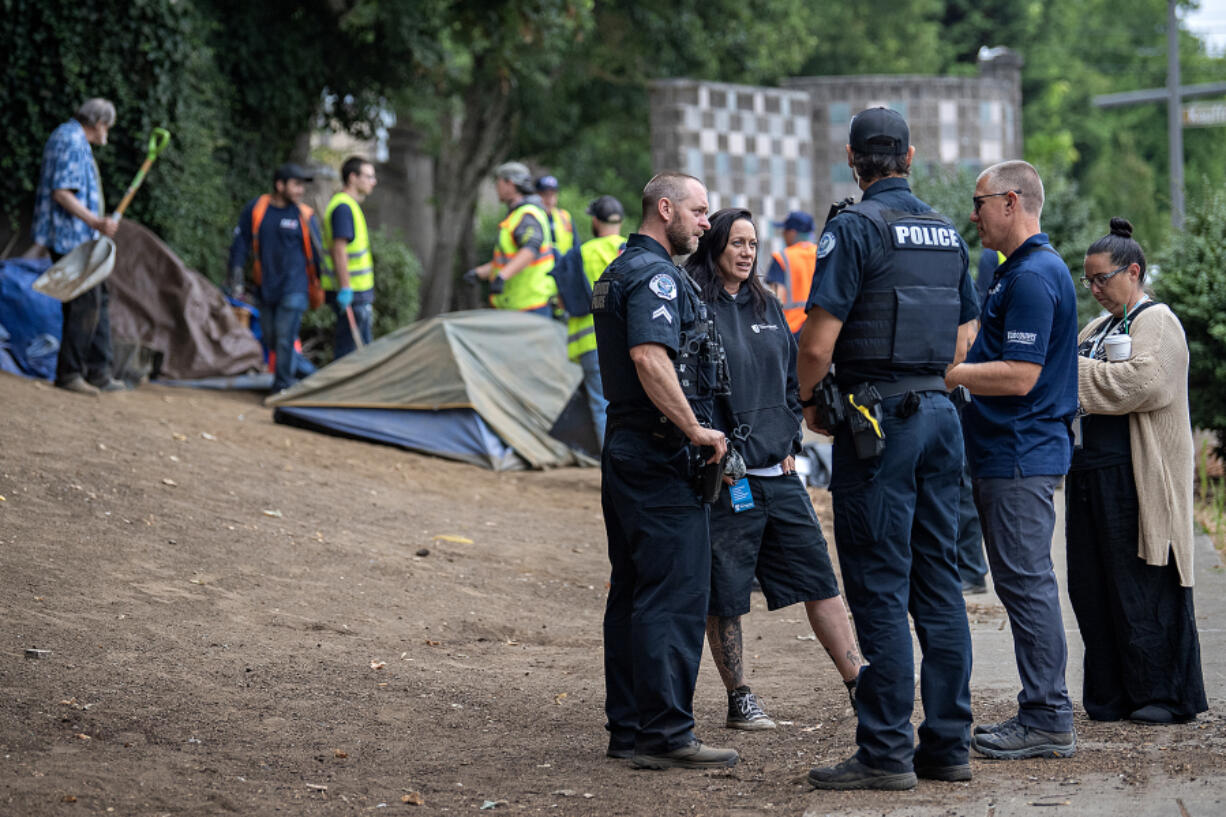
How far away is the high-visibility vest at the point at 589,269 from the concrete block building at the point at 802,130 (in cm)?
663

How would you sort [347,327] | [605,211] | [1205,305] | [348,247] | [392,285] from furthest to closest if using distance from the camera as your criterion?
1. [392,285]
2. [347,327]
3. [348,247]
4. [605,211]
5. [1205,305]

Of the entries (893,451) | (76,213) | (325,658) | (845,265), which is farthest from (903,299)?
(76,213)

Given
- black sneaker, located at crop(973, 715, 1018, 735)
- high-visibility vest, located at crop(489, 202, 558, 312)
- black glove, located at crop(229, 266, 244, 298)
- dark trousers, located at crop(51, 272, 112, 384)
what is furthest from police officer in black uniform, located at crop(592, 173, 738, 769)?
black glove, located at crop(229, 266, 244, 298)

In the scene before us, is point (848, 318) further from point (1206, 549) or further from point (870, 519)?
point (1206, 549)

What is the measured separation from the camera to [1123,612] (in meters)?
5.26

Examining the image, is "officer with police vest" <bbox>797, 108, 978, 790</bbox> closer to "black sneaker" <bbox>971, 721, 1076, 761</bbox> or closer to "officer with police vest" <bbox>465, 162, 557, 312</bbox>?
"black sneaker" <bbox>971, 721, 1076, 761</bbox>

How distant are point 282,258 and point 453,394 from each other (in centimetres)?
221

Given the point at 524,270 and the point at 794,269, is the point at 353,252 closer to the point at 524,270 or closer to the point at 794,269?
the point at 524,270

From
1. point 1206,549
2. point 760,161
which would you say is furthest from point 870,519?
point 760,161

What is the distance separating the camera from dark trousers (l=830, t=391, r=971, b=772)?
437cm

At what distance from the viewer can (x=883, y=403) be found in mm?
4418

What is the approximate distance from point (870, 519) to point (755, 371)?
3.37 ft

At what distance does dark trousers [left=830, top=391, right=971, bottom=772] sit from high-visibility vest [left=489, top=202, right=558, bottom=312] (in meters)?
7.37

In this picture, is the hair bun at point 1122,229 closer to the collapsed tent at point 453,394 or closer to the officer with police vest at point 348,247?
the collapsed tent at point 453,394
